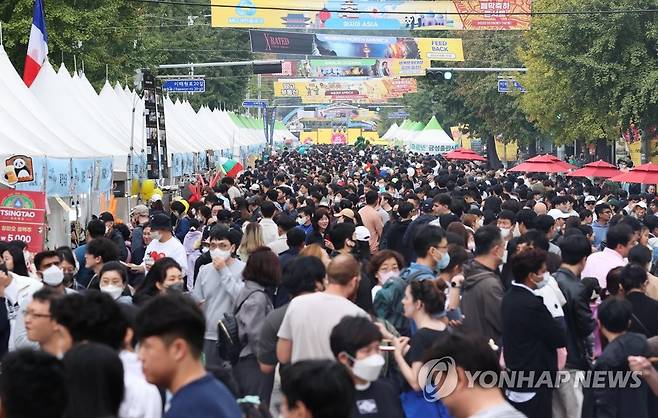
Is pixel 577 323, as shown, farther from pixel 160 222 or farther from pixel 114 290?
pixel 160 222

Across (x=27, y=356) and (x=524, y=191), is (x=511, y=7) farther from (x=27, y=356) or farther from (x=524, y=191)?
(x=27, y=356)

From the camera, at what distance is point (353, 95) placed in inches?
4857

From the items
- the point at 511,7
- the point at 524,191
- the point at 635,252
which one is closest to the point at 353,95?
the point at 511,7

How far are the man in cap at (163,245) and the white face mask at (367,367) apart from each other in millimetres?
7010

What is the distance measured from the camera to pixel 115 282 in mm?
9758

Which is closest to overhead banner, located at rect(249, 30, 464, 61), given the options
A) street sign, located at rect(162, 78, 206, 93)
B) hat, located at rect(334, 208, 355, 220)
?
street sign, located at rect(162, 78, 206, 93)

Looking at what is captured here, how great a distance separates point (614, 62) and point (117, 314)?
102 ft

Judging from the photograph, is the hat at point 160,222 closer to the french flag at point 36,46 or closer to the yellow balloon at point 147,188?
the french flag at point 36,46

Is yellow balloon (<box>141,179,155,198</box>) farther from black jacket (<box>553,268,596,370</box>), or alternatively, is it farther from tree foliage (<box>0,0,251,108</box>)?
black jacket (<box>553,268,596,370</box>)

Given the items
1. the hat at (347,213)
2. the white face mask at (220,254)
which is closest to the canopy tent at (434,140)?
the hat at (347,213)

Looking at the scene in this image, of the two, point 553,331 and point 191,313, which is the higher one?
point 191,313

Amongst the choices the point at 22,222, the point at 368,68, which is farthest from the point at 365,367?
the point at 368,68

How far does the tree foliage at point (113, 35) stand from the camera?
33.2 meters

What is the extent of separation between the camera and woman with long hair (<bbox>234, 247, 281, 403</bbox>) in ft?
30.5
